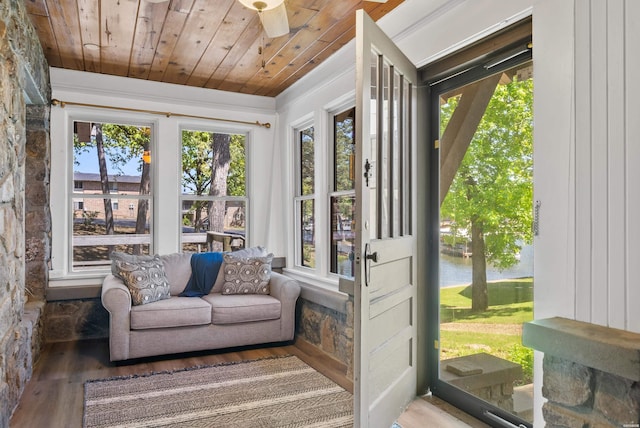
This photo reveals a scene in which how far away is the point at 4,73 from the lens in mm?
2367

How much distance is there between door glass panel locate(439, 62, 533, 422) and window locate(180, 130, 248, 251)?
2832 mm

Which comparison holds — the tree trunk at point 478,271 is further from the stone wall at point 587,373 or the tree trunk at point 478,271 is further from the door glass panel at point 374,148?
the stone wall at point 587,373

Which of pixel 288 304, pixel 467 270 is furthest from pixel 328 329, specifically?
pixel 467 270

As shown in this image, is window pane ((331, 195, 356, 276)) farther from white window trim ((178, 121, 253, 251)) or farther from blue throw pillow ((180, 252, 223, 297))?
white window trim ((178, 121, 253, 251))

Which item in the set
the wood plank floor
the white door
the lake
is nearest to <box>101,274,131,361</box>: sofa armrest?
the wood plank floor

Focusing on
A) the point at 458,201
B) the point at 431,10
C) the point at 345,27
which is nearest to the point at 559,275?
the point at 458,201

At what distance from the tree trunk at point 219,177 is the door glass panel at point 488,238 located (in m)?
2.87

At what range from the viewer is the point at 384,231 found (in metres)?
2.49

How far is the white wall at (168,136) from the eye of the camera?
4.36 meters

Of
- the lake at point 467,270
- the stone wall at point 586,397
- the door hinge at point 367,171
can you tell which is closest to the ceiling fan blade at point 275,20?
the door hinge at point 367,171

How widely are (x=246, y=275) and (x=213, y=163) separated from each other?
1446 mm

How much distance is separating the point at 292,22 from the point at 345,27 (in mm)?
393

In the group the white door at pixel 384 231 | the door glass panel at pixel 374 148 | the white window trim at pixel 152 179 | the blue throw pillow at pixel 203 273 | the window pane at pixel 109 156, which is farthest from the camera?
the window pane at pixel 109 156

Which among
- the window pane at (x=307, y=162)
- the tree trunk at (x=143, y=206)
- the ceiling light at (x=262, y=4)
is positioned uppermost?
the ceiling light at (x=262, y=4)
